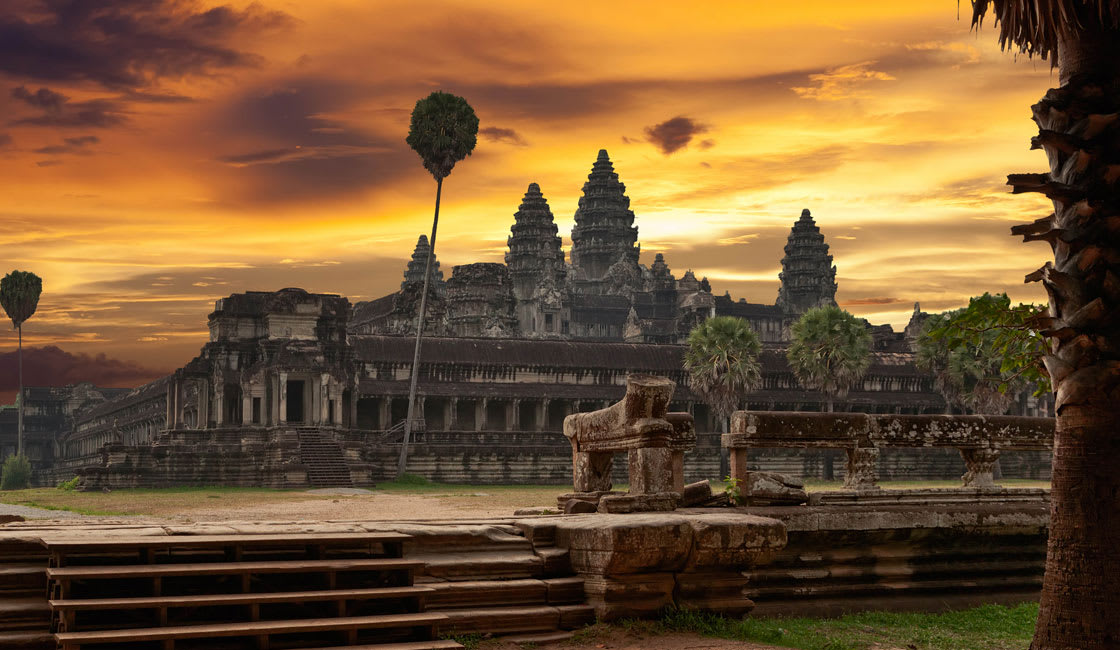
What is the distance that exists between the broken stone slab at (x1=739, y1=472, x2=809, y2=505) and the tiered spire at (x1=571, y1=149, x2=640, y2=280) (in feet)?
368

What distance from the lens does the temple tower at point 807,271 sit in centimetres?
12125

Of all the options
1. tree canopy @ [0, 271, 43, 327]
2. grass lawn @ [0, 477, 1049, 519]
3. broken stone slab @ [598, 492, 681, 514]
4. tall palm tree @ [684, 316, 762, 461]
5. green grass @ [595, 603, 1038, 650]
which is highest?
tree canopy @ [0, 271, 43, 327]

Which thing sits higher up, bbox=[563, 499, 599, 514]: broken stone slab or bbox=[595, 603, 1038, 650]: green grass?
bbox=[563, 499, 599, 514]: broken stone slab

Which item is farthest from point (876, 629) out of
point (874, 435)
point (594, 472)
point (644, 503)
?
point (594, 472)

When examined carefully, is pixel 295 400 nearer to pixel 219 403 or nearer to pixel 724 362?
pixel 219 403

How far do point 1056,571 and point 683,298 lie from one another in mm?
115122

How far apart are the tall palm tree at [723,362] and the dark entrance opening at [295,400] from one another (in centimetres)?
1845

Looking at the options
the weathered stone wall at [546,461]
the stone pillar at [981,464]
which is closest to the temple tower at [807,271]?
the weathered stone wall at [546,461]

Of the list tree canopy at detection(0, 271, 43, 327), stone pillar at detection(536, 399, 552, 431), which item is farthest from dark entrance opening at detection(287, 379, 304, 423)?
tree canopy at detection(0, 271, 43, 327)

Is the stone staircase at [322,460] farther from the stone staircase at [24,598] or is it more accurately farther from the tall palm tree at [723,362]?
the stone staircase at [24,598]

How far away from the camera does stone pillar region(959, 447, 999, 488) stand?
13359 mm

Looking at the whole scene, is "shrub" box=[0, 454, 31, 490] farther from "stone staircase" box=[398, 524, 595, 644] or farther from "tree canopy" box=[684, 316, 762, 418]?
"stone staircase" box=[398, 524, 595, 644]

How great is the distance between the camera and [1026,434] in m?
13.5

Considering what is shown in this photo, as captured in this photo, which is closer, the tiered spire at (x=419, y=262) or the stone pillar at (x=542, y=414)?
the stone pillar at (x=542, y=414)
